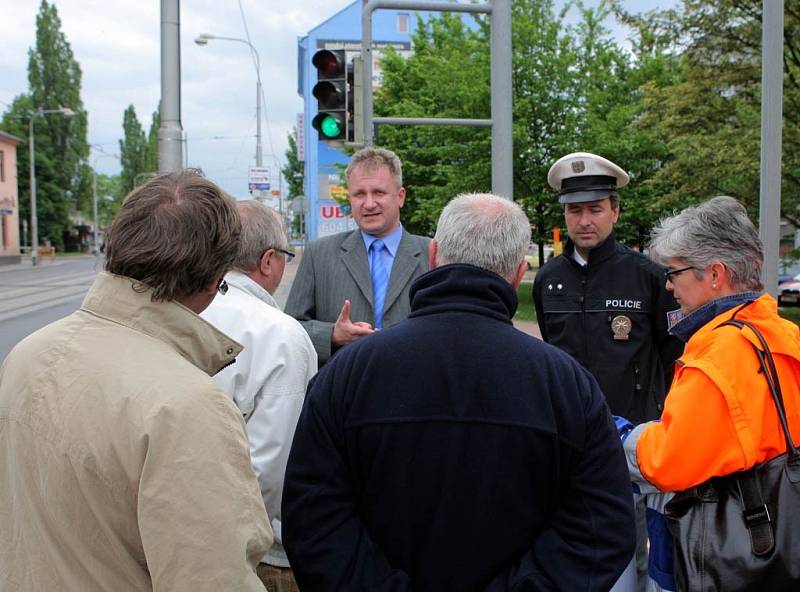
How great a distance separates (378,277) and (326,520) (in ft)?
6.50

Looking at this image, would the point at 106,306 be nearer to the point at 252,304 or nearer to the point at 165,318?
the point at 165,318

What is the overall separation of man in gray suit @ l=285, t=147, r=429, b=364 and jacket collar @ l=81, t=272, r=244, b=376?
186 centimetres

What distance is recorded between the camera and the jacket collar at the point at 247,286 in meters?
2.58

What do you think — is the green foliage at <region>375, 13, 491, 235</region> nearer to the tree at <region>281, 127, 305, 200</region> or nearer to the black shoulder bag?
the black shoulder bag

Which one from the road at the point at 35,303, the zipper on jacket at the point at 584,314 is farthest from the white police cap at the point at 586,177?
the road at the point at 35,303

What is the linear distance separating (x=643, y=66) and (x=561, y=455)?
71.0 ft

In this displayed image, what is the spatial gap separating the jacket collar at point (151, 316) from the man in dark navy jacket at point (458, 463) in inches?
13.9

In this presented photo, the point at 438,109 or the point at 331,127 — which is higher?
the point at 438,109

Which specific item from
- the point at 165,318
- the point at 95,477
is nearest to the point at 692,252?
the point at 165,318

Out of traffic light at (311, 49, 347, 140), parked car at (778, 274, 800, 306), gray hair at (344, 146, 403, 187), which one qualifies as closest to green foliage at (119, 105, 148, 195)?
parked car at (778, 274, 800, 306)

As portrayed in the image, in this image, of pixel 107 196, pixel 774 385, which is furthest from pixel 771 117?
pixel 107 196

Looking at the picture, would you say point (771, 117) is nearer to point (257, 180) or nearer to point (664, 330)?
point (664, 330)

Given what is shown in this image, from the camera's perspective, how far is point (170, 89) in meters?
6.23

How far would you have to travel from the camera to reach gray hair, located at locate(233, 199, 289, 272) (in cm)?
269
